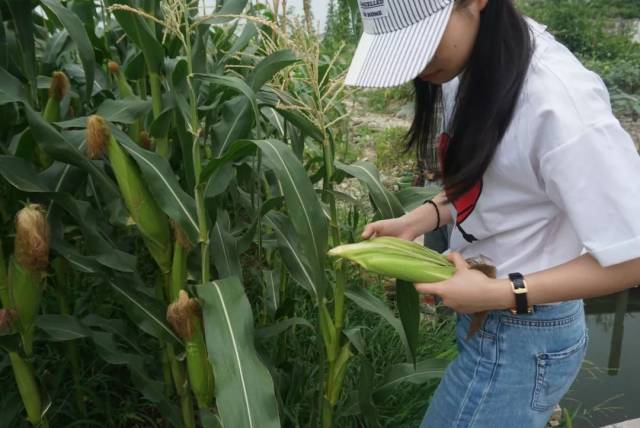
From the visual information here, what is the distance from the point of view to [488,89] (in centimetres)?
104

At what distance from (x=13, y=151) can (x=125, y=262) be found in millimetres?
393

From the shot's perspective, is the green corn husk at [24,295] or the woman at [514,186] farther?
the green corn husk at [24,295]

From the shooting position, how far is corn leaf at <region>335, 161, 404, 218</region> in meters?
1.33

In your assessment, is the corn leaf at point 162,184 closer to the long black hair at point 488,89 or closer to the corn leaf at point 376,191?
the corn leaf at point 376,191

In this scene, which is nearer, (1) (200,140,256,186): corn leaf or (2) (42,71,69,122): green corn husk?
(1) (200,140,256,186): corn leaf

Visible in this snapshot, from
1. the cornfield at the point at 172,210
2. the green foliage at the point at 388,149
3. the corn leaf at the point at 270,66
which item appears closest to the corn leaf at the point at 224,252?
the cornfield at the point at 172,210

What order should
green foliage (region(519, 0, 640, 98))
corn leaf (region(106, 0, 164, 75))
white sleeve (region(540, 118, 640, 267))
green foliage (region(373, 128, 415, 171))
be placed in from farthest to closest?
green foliage (region(519, 0, 640, 98))
green foliage (region(373, 128, 415, 171))
corn leaf (region(106, 0, 164, 75))
white sleeve (region(540, 118, 640, 267))

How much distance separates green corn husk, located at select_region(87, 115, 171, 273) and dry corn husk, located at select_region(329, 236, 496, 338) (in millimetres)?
387

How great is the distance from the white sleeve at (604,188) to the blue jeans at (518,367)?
0.27 meters

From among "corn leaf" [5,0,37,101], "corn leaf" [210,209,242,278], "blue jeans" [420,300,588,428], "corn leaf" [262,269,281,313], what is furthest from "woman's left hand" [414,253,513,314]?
"corn leaf" [5,0,37,101]

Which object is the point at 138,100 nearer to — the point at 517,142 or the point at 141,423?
the point at 517,142

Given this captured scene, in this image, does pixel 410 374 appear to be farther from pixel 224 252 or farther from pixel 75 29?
pixel 75 29

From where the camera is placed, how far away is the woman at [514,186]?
0.91 meters

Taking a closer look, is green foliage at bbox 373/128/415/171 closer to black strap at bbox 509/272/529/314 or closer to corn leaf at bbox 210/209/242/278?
corn leaf at bbox 210/209/242/278
